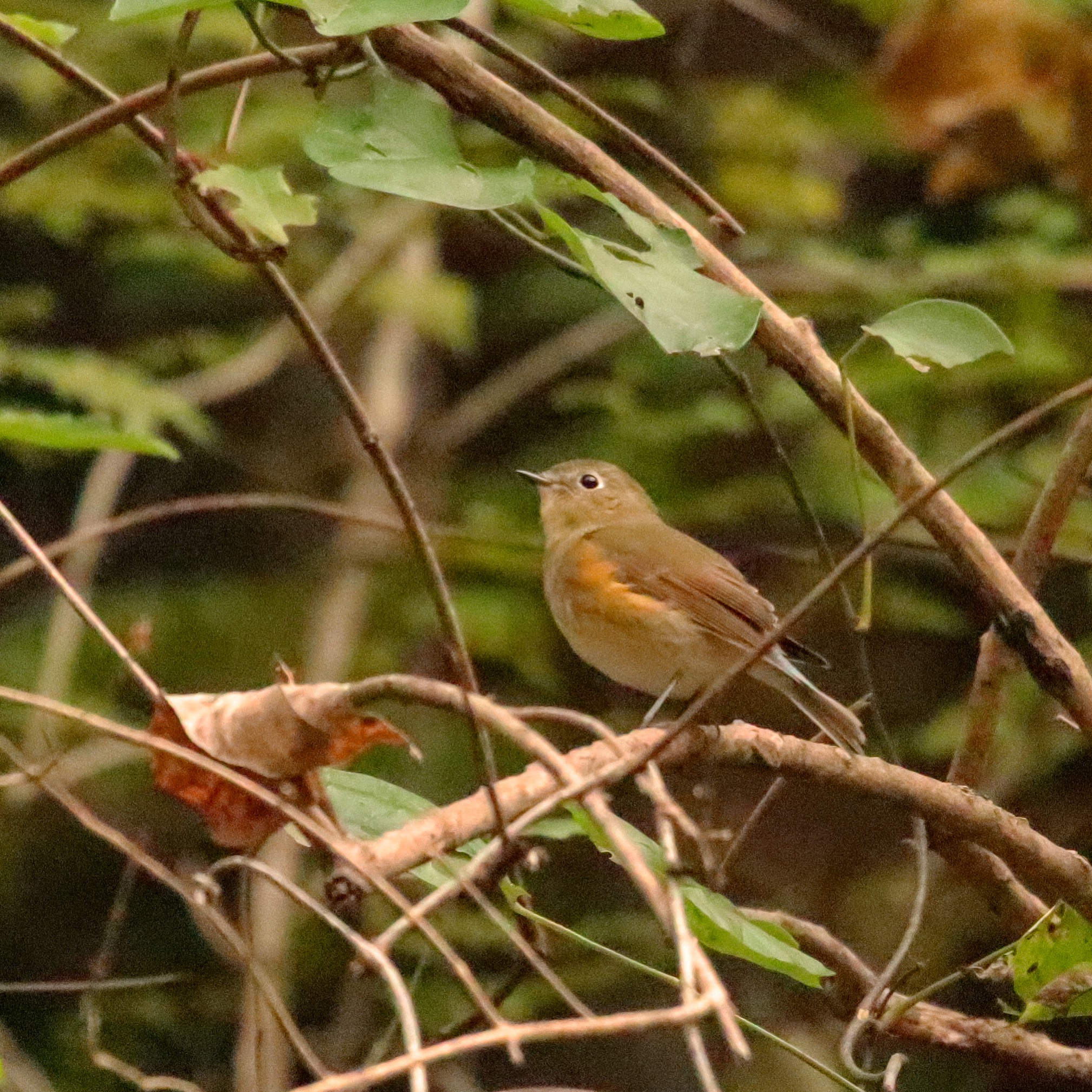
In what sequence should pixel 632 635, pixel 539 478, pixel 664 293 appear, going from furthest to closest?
pixel 539 478 < pixel 632 635 < pixel 664 293

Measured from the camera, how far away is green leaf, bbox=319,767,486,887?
1.42m

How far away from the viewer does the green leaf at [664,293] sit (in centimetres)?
127

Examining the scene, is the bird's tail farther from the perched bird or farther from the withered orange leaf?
the withered orange leaf

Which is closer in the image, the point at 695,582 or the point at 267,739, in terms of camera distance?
the point at 267,739

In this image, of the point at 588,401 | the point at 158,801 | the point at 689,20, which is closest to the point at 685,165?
the point at 689,20

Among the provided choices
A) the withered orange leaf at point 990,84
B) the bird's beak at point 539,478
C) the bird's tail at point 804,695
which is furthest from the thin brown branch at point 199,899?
the withered orange leaf at point 990,84

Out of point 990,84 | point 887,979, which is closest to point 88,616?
point 887,979

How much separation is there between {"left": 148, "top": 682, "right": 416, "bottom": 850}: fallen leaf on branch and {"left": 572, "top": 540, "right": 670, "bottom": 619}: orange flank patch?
5.15 ft

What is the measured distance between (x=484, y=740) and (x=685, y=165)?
3.97m

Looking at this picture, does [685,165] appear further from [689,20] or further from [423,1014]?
[423,1014]

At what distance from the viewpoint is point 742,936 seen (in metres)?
1.38

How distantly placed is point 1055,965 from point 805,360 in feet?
2.23

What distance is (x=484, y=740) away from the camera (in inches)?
52.6

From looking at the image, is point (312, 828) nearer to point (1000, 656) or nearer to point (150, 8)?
point (150, 8)
